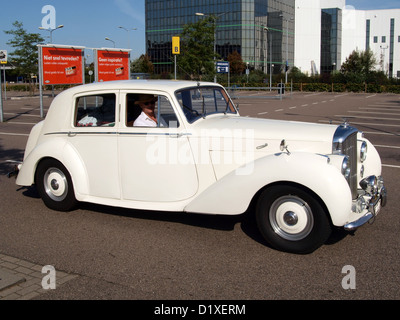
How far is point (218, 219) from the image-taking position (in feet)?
19.0

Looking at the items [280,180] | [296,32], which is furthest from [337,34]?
[280,180]

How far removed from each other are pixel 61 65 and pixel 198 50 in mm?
15844

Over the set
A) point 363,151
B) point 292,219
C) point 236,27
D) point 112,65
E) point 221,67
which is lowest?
point 292,219

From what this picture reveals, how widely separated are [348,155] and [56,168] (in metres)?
3.71

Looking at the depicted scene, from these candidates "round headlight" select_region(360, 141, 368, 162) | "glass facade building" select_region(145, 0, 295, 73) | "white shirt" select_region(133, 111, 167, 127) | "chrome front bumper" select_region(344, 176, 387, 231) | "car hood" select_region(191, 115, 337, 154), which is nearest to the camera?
"chrome front bumper" select_region(344, 176, 387, 231)

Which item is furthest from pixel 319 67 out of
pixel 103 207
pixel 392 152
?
pixel 103 207

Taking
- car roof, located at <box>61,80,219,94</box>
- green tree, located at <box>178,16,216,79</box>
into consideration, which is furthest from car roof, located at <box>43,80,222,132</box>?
green tree, located at <box>178,16,216,79</box>

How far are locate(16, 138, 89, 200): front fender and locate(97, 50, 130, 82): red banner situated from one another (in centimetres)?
1523

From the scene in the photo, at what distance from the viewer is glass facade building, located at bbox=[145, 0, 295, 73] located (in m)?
84.3

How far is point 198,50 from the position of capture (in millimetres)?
34844

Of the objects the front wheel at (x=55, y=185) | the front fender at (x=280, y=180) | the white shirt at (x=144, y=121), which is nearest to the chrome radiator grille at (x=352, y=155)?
the front fender at (x=280, y=180)

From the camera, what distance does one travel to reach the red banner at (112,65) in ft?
69.8

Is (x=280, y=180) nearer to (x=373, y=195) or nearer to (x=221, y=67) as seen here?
(x=373, y=195)

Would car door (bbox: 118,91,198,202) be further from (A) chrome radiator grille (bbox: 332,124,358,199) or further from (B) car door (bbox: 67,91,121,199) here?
(A) chrome radiator grille (bbox: 332,124,358,199)
